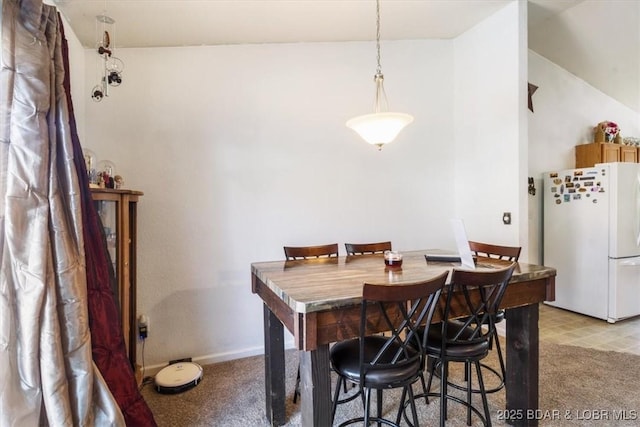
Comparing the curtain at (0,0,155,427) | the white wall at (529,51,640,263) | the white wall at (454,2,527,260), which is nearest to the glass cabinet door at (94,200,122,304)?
the curtain at (0,0,155,427)

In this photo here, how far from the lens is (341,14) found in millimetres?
2725

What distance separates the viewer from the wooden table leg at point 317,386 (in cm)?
141

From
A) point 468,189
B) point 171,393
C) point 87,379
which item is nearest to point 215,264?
point 171,393

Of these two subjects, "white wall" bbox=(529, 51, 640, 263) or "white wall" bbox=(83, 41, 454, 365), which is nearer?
"white wall" bbox=(83, 41, 454, 365)

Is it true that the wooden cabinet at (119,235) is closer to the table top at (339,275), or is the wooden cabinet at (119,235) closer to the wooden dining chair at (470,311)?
the table top at (339,275)

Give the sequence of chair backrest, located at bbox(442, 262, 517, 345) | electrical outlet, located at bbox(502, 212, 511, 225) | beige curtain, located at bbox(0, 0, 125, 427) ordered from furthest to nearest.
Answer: electrical outlet, located at bbox(502, 212, 511, 225) → chair backrest, located at bbox(442, 262, 517, 345) → beige curtain, located at bbox(0, 0, 125, 427)

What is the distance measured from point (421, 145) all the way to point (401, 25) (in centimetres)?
111

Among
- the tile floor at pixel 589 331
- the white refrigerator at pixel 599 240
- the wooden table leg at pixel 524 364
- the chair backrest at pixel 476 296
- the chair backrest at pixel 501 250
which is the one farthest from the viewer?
the white refrigerator at pixel 599 240

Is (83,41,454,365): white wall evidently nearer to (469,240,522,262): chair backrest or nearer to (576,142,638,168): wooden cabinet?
(469,240,522,262): chair backrest

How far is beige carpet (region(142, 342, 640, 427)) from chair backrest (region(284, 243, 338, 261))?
92cm

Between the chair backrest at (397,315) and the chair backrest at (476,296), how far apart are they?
108 millimetres

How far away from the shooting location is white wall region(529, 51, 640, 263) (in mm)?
4207

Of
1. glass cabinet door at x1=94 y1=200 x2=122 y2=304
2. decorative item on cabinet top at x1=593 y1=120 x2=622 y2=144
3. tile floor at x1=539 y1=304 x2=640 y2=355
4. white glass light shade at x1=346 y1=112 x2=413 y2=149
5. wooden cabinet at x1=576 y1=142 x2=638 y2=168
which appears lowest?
tile floor at x1=539 y1=304 x2=640 y2=355

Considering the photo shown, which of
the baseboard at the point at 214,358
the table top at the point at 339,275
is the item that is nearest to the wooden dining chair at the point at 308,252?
the table top at the point at 339,275
